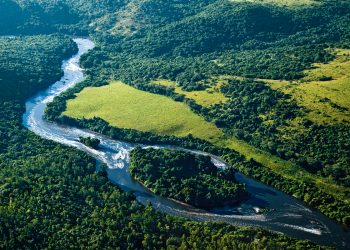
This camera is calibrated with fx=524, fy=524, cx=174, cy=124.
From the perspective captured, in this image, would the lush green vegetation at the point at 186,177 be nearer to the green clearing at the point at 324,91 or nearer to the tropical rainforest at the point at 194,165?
the tropical rainforest at the point at 194,165

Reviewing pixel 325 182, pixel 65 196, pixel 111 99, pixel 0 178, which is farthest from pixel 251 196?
pixel 111 99

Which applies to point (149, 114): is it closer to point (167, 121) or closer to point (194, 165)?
point (167, 121)

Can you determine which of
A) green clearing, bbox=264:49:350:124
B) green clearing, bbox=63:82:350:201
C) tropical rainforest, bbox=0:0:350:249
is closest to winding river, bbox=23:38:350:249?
tropical rainforest, bbox=0:0:350:249

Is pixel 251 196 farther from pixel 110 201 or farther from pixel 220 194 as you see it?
pixel 110 201

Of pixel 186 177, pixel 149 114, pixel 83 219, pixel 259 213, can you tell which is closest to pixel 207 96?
pixel 149 114

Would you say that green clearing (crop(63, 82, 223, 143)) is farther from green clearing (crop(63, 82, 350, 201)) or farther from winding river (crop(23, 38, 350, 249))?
winding river (crop(23, 38, 350, 249))
